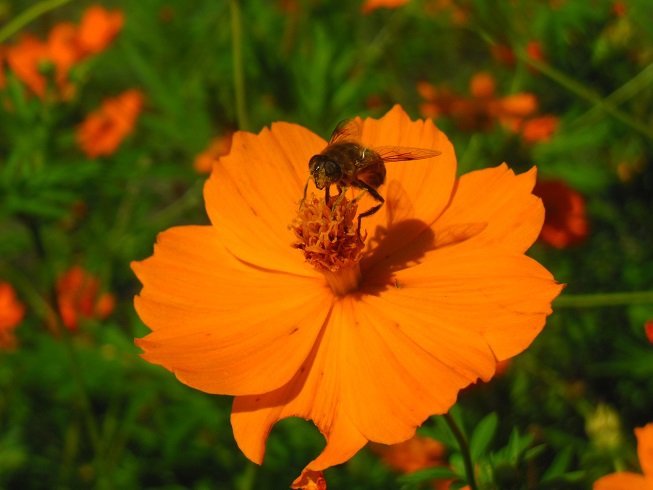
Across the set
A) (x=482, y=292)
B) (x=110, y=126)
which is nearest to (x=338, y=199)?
(x=482, y=292)

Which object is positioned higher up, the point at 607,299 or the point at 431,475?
the point at 607,299

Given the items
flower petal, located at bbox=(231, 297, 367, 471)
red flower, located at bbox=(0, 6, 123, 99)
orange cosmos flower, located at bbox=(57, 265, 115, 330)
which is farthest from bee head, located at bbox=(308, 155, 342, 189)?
red flower, located at bbox=(0, 6, 123, 99)

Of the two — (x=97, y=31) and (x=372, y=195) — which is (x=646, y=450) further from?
(x=97, y=31)

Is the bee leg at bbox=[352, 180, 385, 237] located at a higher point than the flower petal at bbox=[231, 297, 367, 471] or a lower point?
higher

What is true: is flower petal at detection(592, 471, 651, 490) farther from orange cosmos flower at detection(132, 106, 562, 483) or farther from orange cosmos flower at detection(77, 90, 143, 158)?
orange cosmos flower at detection(77, 90, 143, 158)

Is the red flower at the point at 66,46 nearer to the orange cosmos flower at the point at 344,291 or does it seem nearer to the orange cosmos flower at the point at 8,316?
the orange cosmos flower at the point at 8,316

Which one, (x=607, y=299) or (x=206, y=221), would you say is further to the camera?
(x=206, y=221)

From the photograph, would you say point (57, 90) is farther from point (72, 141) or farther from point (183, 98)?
point (183, 98)
